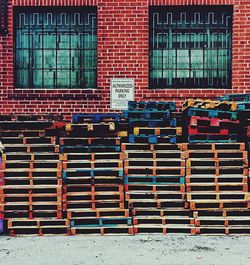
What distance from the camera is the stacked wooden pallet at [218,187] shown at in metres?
7.93

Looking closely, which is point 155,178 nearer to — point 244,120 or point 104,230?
point 104,230

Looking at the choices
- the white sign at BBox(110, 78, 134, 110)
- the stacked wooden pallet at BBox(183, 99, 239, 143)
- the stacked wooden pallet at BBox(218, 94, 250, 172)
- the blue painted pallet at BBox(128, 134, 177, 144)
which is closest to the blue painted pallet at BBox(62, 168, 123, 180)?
the blue painted pallet at BBox(128, 134, 177, 144)

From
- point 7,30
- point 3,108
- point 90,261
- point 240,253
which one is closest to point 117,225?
point 90,261

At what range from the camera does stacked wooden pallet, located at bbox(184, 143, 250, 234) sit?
7926 mm

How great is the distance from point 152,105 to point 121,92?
145 centimetres

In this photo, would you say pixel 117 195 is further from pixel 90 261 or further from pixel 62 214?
pixel 90 261

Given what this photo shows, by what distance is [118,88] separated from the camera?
1123 cm

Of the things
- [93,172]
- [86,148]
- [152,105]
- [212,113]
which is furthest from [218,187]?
[152,105]

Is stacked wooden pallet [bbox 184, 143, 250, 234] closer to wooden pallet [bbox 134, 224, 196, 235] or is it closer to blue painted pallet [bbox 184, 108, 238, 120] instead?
wooden pallet [bbox 134, 224, 196, 235]

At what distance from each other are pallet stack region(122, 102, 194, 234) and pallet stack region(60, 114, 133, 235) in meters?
0.19

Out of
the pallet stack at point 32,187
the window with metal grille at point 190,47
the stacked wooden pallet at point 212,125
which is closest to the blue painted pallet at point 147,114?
the stacked wooden pallet at point 212,125

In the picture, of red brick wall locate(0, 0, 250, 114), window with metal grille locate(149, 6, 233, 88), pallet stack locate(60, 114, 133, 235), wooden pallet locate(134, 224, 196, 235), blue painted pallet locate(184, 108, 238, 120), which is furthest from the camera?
window with metal grille locate(149, 6, 233, 88)

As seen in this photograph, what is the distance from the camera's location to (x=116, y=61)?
36.9 ft

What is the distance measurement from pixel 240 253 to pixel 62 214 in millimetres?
3033
